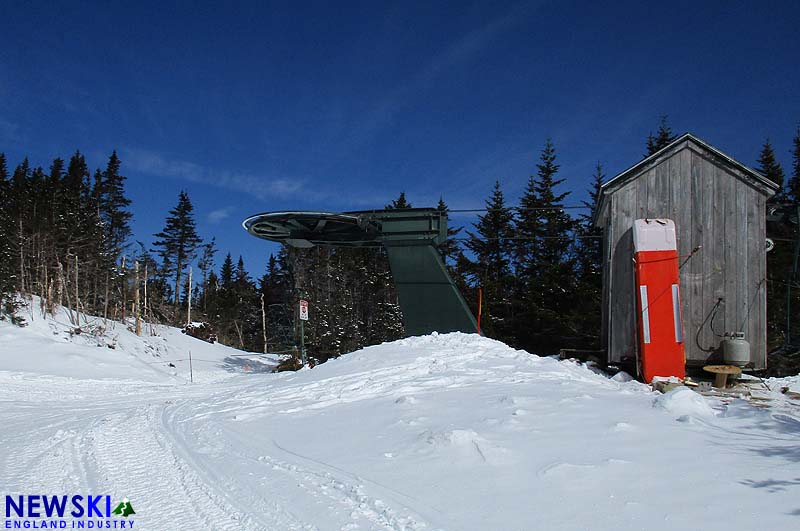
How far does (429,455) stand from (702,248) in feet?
24.2

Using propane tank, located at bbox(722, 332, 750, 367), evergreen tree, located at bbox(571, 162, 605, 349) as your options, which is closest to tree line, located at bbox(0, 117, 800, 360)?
evergreen tree, located at bbox(571, 162, 605, 349)

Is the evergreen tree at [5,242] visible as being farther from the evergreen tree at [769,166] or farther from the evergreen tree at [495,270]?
the evergreen tree at [769,166]

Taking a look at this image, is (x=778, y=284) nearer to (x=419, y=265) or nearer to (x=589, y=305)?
(x=589, y=305)

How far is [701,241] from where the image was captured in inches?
366

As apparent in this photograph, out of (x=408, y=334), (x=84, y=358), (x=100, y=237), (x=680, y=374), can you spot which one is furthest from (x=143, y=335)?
(x=680, y=374)

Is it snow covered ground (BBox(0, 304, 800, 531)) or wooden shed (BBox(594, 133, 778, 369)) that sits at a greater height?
wooden shed (BBox(594, 133, 778, 369))

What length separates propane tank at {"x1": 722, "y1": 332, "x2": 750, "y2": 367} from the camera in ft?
27.6

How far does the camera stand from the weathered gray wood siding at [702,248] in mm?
9047

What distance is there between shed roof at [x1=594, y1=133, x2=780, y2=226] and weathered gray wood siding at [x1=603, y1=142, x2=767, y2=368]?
0.04 meters

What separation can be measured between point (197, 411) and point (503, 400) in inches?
171

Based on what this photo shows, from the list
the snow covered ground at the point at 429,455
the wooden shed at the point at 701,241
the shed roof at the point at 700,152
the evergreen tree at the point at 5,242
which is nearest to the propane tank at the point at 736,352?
the wooden shed at the point at 701,241

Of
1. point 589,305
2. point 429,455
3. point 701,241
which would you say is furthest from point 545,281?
point 429,455

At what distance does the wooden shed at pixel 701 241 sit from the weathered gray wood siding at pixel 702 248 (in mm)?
15

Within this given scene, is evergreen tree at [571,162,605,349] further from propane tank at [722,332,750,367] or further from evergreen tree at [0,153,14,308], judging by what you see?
evergreen tree at [0,153,14,308]
